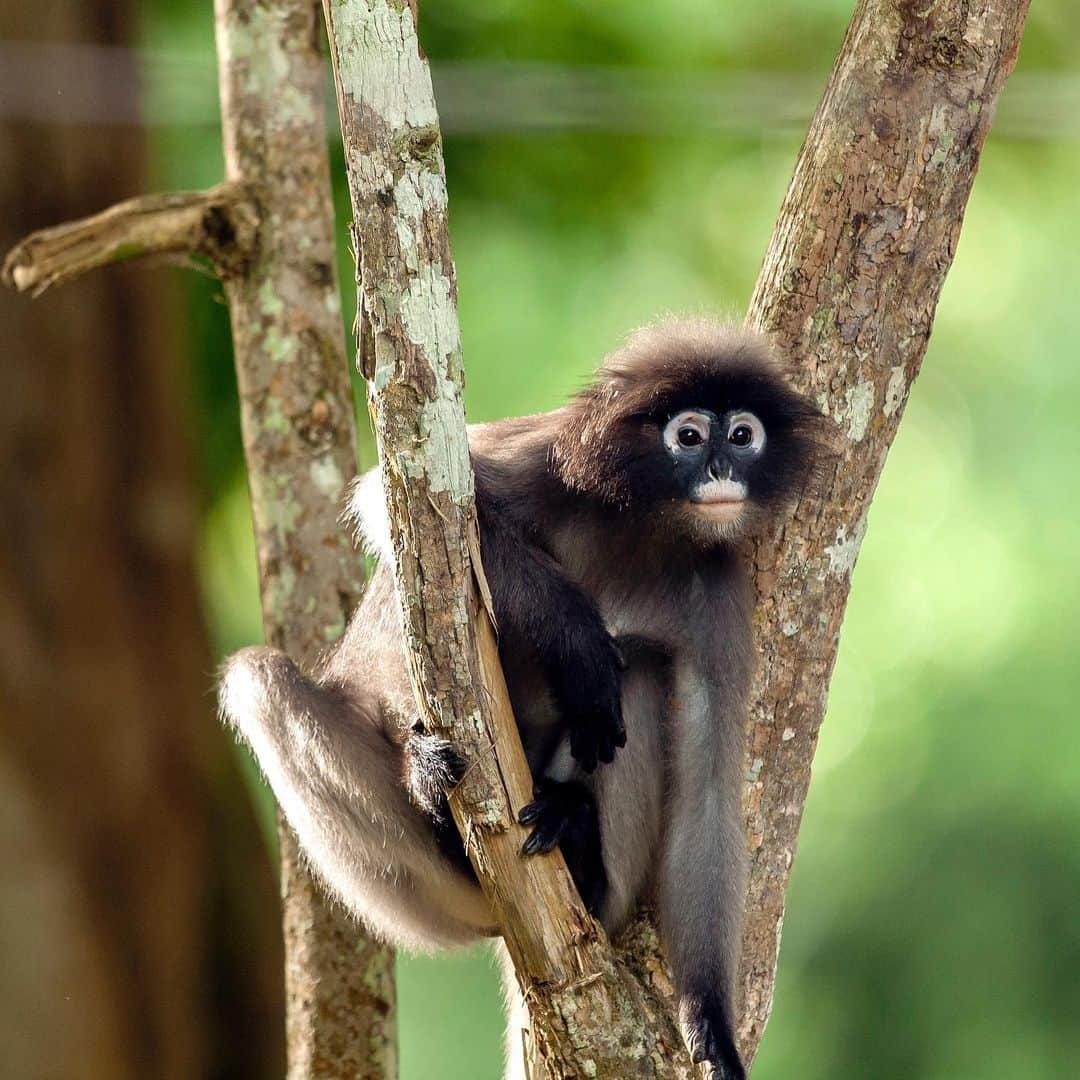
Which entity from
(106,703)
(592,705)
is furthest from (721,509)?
(106,703)

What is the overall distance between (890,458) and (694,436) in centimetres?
743

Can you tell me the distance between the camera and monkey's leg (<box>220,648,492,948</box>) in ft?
14.6

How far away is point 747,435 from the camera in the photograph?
4.36 m

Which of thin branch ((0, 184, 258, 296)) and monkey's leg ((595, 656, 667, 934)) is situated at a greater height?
thin branch ((0, 184, 258, 296))

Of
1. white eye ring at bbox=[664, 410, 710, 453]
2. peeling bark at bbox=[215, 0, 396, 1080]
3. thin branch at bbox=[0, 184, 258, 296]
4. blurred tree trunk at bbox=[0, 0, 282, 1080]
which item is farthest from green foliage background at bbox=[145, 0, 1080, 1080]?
white eye ring at bbox=[664, 410, 710, 453]

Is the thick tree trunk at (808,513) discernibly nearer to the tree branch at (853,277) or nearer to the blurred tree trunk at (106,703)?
the tree branch at (853,277)

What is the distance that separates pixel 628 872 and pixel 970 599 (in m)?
7.05

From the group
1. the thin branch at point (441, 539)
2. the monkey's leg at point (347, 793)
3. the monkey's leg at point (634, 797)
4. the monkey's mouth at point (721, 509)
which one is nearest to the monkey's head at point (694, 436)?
the monkey's mouth at point (721, 509)

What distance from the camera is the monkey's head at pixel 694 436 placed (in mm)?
4281

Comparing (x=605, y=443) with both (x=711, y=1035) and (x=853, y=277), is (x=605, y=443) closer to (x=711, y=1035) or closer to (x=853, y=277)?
(x=853, y=277)

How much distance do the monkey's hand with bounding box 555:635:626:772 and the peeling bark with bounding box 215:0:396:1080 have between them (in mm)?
1862

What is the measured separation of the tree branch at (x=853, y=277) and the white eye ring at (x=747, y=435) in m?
0.27

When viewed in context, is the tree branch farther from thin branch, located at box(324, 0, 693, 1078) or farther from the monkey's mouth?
thin branch, located at box(324, 0, 693, 1078)

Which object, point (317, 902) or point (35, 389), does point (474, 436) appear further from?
point (35, 389)
